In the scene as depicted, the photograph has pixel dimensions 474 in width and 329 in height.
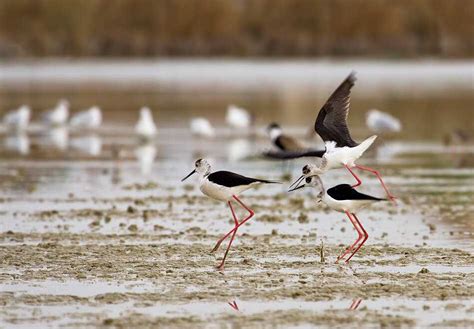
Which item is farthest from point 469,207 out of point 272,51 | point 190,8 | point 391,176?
point 190,8

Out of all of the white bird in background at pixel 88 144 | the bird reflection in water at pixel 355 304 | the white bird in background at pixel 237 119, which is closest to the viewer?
the bird reflection in water at pixel 355 304

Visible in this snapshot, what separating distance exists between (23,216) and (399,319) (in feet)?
20.9

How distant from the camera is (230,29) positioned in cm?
7444

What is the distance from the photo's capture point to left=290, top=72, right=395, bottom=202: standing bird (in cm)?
1155

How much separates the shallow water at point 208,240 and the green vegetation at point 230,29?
4689 centimetres

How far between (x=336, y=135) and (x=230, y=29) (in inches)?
2492

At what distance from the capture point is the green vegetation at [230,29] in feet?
236

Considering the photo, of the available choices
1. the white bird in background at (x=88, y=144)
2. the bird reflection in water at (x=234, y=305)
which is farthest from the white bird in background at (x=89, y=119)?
the bird reflection in water at (x=234, y=305)

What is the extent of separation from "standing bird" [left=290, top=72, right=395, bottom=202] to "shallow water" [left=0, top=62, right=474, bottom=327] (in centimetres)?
77

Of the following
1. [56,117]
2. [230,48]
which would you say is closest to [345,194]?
[56,117]

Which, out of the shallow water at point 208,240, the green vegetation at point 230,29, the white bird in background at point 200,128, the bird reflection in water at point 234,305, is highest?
the bird reflection in water at point 234,305

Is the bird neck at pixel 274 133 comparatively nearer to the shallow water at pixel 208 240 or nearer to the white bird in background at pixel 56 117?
the shallow water at pixel 208 240

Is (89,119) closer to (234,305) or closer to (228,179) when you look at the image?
(228,179)

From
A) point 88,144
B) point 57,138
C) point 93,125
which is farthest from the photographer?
point 93,125
